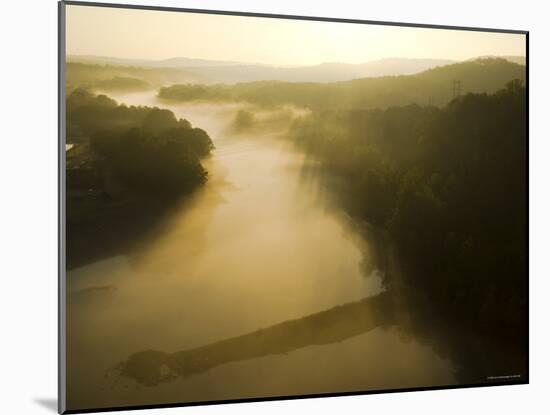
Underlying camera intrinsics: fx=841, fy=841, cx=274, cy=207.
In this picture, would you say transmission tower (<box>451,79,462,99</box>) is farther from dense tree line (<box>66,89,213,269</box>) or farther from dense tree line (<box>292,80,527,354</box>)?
dense tree line (<box>66,89,213,269</box>)

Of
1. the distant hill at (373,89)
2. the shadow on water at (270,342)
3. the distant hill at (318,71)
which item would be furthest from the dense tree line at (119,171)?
the shadow on water at (270,342)

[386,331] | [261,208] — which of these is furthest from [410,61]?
[386,331]

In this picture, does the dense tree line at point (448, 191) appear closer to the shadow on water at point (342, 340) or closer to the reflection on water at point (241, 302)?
the shadow on water at point (342, 340)

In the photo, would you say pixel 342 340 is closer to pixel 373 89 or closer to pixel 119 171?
pixel 373 89

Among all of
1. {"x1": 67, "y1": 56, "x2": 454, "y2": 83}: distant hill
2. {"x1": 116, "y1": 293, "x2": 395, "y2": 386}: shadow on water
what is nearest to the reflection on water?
{"x1": 116, "y1": 293, "x2": 395, "y2": 386}: shadow on water

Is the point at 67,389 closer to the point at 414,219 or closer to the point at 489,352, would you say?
the point at 414,219

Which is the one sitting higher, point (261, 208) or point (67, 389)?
point (261, 208)

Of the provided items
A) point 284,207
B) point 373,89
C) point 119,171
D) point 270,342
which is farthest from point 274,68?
point 270,342
